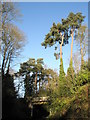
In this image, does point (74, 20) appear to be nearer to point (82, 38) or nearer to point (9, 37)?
point (82, 38)

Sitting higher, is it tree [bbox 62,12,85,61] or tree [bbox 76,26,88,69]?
tree [bbox 62,12,85,61]

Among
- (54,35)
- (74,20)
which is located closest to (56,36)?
(54,35)

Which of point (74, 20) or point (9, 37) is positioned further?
point (74, 20)

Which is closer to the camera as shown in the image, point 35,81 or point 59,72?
→ point 59,72

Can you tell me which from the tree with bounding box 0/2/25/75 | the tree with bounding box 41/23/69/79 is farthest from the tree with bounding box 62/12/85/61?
the tree with bounding box 0/2/25/75

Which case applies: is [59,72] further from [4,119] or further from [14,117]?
[4,119]

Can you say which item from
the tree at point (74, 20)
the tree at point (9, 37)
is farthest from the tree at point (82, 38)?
the tree at point (9, 37)

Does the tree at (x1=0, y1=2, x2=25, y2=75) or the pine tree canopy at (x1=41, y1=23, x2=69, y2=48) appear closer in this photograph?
the tree at (x1=0, y1=2, x2=25, y2=75)

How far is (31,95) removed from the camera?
18547 millimetres

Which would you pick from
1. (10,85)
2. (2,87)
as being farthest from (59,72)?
(2,87)

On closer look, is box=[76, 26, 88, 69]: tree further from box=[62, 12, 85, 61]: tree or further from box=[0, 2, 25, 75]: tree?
box=[0, 2, 25, 75]: tree

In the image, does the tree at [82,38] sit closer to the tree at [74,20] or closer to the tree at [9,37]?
the tree at [74,20]

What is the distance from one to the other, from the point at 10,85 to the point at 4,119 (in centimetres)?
240

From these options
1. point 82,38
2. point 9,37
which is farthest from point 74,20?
point 9,37
